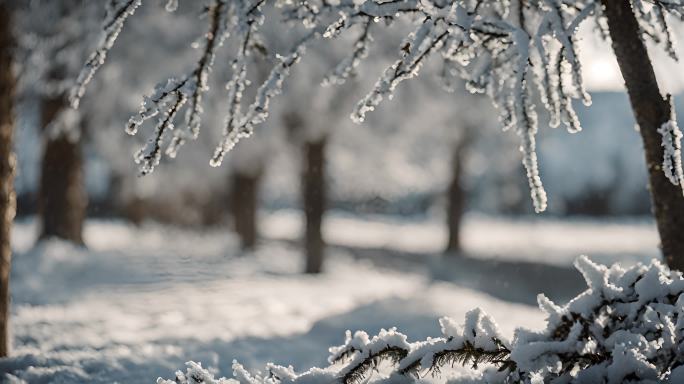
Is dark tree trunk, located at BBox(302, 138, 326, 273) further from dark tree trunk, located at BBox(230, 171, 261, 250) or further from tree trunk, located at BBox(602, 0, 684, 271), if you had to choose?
tree trunk, located at BBox(602, 0, 684, 271)

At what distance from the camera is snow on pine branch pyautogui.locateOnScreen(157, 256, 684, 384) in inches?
112

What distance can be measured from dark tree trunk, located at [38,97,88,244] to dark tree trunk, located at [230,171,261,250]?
592 centimetres

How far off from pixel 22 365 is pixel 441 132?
14.2 m

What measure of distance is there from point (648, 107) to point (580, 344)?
5.18ft

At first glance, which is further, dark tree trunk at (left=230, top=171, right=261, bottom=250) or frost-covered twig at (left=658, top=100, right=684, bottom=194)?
dark tree trunk at (left=230, top=171, right=261, bottom=250)

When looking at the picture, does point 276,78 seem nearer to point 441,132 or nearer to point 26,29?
point 26,29

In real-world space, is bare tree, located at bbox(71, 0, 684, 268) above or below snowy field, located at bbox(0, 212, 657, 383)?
above

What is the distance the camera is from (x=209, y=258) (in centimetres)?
1540

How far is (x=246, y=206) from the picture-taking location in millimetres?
18562

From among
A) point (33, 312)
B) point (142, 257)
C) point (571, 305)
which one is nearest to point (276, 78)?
point (571, 305)

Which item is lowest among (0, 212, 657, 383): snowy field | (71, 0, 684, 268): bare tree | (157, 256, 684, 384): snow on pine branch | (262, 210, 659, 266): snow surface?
(262, 210, 659, 266): snow surface

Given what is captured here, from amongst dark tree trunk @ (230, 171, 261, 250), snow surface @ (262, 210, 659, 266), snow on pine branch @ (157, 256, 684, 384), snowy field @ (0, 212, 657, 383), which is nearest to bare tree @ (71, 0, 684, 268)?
snow on pine branch @ (157, 256, 684, 384)

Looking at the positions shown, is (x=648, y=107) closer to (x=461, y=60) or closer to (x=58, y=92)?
(x=461, y=60)

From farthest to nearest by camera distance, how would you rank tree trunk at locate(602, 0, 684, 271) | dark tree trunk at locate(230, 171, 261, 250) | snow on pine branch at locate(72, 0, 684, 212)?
dark tree trunk at locate(230, 171, 261, 250) < tree trunk at locate(602, 0, 684, 271) < snow on pine branch at locate(72, 0, 684, 212)
